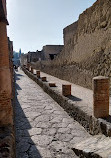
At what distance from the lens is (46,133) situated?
4.47m

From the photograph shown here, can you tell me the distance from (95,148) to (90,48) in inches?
268

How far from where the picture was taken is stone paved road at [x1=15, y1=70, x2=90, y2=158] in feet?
11.8

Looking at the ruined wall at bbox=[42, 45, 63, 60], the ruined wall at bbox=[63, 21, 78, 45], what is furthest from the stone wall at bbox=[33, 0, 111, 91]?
the ruined wall at bbox=[42, 45, 63, 60]

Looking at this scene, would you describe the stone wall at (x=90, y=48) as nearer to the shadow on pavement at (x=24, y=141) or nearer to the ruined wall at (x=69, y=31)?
the shadow on pavement at (x=24, y=141)

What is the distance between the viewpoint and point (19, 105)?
7.11 metres

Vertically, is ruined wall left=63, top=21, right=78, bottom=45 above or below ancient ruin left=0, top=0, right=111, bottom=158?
above

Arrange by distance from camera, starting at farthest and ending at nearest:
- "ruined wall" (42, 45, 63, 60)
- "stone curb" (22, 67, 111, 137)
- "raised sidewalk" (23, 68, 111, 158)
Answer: "ruined wall" (42, 45, 63, 60) → "stone curb" (22, 67, 111, 137) → "raised sidewalk" (23, 68, 111, 158)

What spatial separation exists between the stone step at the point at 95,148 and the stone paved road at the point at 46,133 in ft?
0.64

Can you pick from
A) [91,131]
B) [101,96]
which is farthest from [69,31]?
[91,131]

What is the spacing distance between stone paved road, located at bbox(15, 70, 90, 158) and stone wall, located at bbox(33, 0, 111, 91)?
291 cm

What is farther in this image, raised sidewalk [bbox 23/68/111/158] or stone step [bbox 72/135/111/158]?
raised sidewalk [bbox 23/68/111/158]

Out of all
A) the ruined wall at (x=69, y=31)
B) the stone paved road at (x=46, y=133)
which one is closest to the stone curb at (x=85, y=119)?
the stone paved road at (x=46, y=133)

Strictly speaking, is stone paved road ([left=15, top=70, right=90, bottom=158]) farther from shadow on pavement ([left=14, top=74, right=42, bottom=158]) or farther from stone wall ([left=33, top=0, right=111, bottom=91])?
stone wall ([left=33, top=0, right=111, bottom=91])

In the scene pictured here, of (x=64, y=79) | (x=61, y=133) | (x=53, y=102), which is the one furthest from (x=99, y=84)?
(x=64, y=79)
